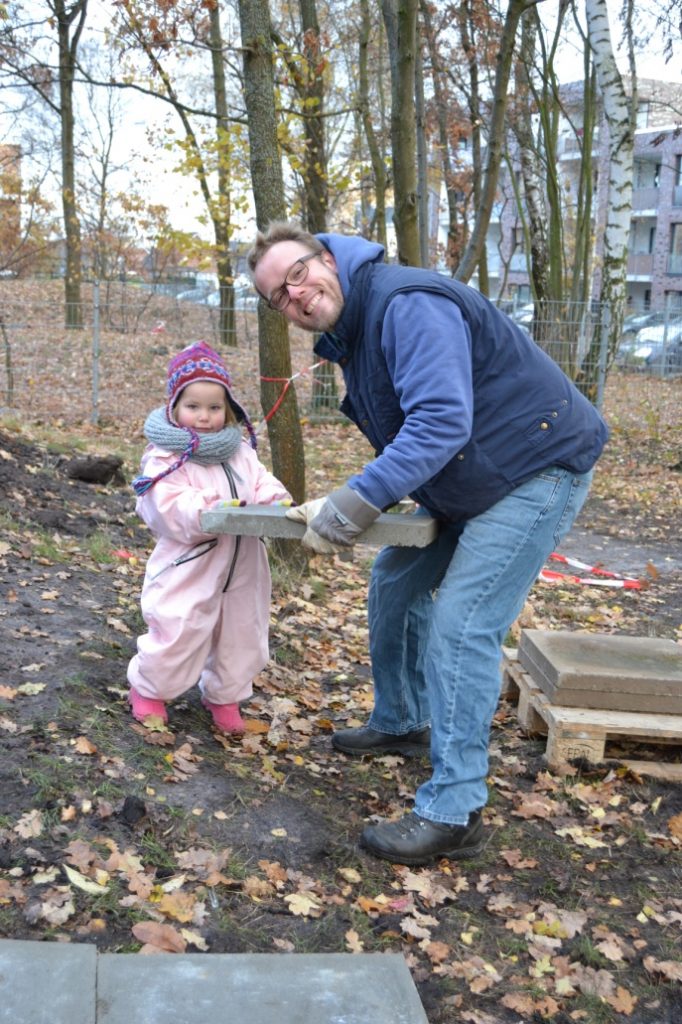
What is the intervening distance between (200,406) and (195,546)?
0.53 meters

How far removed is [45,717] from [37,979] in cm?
165

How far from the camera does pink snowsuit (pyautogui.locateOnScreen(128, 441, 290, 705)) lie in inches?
149

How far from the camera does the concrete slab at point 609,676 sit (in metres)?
4.26

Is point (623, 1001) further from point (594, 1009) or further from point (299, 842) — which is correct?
point (299, 842)

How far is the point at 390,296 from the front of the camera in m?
3.12

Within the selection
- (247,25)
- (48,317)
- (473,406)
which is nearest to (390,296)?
(473,406)

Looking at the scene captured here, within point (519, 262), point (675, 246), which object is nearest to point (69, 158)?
point (519, 262)

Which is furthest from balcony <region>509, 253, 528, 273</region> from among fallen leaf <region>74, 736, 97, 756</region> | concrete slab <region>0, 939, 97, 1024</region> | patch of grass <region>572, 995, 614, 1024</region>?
concrete slab <region>0, 939, 97, 1024</region>

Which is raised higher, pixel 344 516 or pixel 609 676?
pixel 344 516

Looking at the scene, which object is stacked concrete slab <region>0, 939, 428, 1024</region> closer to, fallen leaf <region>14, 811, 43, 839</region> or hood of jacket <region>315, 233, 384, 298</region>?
fallen leaf <region>14, 811, 43, 839</region>

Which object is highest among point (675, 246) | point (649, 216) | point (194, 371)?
point (649, 216)

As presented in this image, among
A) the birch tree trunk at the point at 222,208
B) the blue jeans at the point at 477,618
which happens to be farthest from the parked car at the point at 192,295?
the blue jeans at the point at 477,618

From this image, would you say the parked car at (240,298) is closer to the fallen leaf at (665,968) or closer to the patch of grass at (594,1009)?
the fallen leaf at (665,968)

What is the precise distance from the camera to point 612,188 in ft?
49.1
